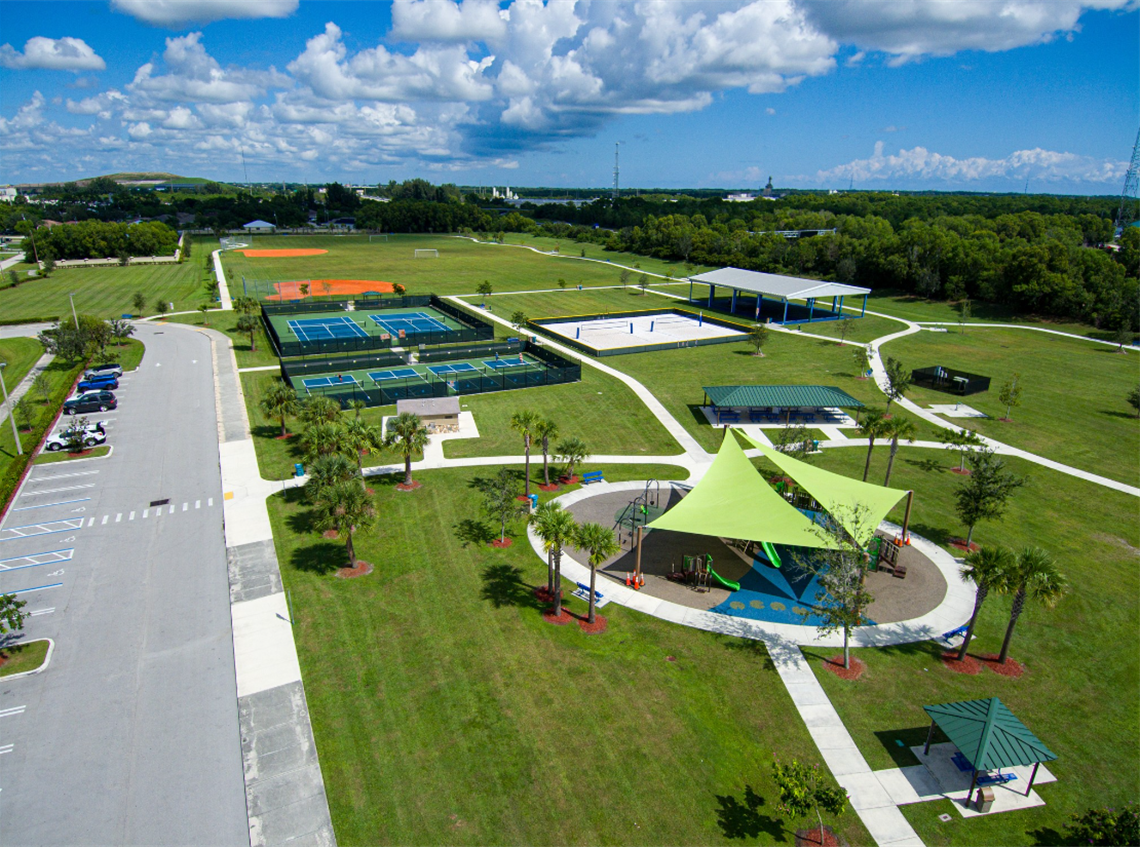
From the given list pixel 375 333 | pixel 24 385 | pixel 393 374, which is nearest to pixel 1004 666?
pixel 393 374

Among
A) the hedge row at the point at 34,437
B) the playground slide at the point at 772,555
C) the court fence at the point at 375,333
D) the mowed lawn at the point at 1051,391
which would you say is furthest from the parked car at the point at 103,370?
the mowed lawn at the point at 1051,391

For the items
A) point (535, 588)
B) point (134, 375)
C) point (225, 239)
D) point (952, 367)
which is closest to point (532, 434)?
point (535, 588)

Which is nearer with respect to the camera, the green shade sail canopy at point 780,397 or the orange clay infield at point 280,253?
the green shade sail canopy at point 780,397

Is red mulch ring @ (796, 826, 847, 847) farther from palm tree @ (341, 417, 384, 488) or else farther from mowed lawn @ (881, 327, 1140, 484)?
mowed lawn @ (881, 327, 1140, 484)

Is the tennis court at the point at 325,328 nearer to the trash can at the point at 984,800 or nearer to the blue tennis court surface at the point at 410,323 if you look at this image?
the blue tennis court surface at the point at 410,323

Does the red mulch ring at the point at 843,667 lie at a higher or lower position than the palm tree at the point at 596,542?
lower

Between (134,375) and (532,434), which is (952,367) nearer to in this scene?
(532,434)
